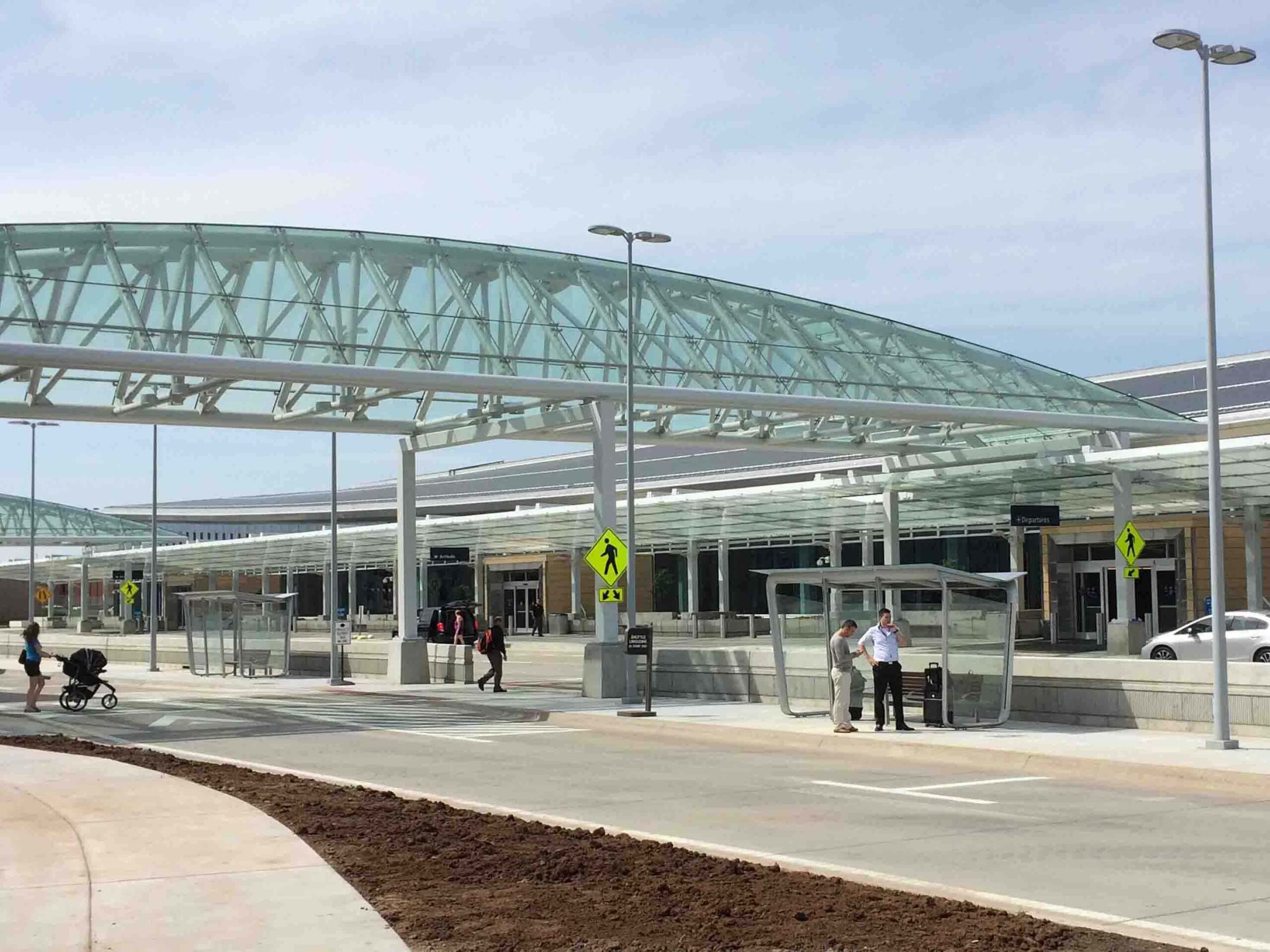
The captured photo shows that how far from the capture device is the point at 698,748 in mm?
20281

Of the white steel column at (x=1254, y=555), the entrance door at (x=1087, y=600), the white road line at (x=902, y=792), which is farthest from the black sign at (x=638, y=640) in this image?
the entrance door at (x=1087, y=600)

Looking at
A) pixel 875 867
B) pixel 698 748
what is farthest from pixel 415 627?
pixel 875 867

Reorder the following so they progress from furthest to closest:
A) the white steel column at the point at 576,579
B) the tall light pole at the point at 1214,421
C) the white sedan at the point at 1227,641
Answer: the white steel column at the point at 576,579, the white sedan at the point at 1227,641, the tall light pole at the point at 1214,421

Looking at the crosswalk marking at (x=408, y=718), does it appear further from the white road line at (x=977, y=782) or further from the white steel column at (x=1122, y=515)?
the white steel column at (x=1122, y=515)

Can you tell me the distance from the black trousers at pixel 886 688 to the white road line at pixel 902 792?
517 cm

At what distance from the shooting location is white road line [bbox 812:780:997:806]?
14211mm

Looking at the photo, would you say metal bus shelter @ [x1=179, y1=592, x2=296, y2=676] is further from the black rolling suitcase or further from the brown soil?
the brown soil

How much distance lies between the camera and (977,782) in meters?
15.9

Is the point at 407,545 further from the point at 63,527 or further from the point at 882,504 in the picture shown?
the point at 63,527

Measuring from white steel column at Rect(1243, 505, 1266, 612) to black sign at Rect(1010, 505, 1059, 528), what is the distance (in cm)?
597

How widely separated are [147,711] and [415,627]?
8.59m

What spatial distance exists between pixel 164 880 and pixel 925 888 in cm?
448

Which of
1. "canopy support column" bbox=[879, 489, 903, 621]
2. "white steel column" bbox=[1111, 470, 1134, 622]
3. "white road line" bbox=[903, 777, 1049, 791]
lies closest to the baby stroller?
"white road line" bbox=[903, 777, 1049, 791]

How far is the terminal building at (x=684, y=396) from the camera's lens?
94.9ft
